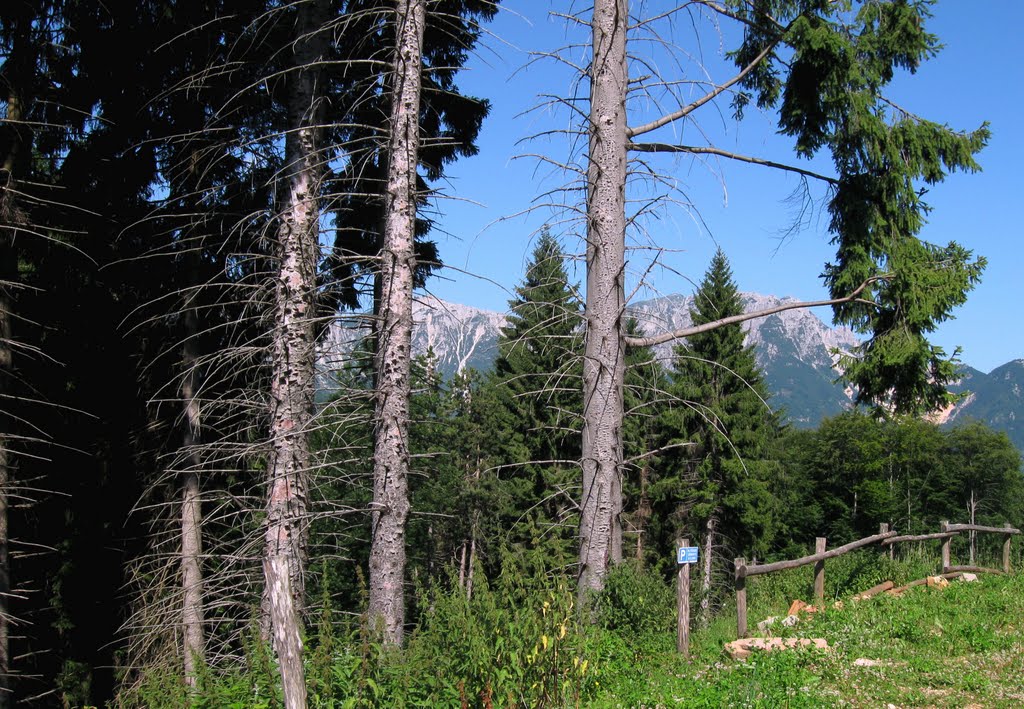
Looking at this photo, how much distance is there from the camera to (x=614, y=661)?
598cm

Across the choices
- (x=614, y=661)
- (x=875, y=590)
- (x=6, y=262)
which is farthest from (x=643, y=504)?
(x=614, y=661)

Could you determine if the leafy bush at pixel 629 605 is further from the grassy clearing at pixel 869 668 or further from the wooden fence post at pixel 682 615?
the wooden fence post at pixel 682 615

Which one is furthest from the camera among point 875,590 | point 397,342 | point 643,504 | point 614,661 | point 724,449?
point 643,504

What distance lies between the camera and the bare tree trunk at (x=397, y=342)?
21.5 ft

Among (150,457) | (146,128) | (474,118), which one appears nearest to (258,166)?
(146,128)

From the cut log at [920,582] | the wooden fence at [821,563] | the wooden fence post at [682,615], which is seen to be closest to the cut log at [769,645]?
the wooden fence post at [682,615]

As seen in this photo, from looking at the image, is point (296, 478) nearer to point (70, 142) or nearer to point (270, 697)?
point (270, 697)

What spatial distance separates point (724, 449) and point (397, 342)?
85.5ft

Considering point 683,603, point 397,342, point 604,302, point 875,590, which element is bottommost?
point 875,590

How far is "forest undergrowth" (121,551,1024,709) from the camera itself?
4543mm

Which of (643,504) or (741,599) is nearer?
(741,599)

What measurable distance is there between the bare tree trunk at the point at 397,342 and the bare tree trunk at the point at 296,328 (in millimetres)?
723

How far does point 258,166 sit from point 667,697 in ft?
24.0

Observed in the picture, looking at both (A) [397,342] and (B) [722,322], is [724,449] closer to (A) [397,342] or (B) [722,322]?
(B) [722,322]
